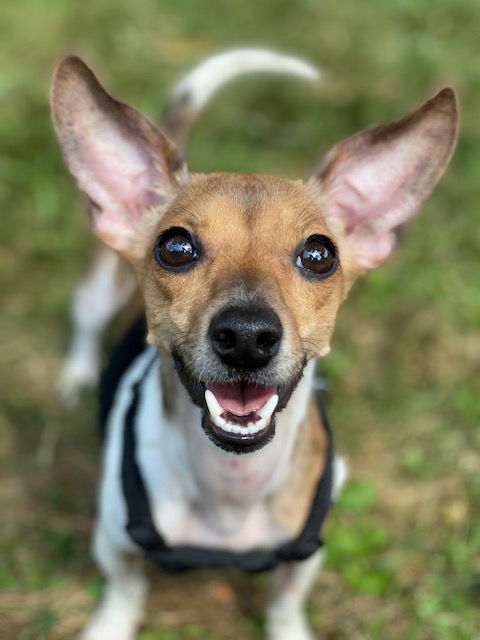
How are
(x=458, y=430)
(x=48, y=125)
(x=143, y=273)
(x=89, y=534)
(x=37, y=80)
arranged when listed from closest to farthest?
(x=143, y=273)
(x=89, y=534)
(x=458, y=430)
(x=48, y=125)
(x=37, y=80)

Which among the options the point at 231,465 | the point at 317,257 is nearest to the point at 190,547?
the point at 231,465

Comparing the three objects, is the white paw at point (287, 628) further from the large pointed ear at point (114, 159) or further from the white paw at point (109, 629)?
the large pointed ear at point (114, 159)

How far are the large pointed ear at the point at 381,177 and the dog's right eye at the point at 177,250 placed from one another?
74 centimetres

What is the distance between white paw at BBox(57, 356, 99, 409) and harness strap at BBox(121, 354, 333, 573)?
6.33 feet

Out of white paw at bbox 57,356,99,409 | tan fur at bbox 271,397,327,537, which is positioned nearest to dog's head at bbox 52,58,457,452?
tan fur at bbox 271,397,327,537

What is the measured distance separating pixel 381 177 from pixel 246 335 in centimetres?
115

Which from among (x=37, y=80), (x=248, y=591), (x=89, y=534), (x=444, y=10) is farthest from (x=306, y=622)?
(x=444, y=10)

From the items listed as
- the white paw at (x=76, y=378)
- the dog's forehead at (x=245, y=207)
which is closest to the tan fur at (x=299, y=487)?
the dog's forehead at (x=245, y=207)

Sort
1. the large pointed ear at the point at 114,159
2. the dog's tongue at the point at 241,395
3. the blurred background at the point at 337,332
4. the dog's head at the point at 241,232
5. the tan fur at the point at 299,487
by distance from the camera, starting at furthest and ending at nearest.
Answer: the blurred background at the point at 337,332 → the tan fur at the point at 299,487 → the large pointed ear at the point at 114,159 → the dog's tongue at the point at 241,395 → the dog's head at the point at 241,232

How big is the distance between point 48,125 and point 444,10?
4216 mm

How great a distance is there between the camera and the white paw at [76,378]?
206 inches

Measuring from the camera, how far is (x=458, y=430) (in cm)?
495

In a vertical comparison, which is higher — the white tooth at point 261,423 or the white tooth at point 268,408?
the white tooth at point 268,408

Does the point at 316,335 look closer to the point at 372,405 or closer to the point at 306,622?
the point at 306,622
